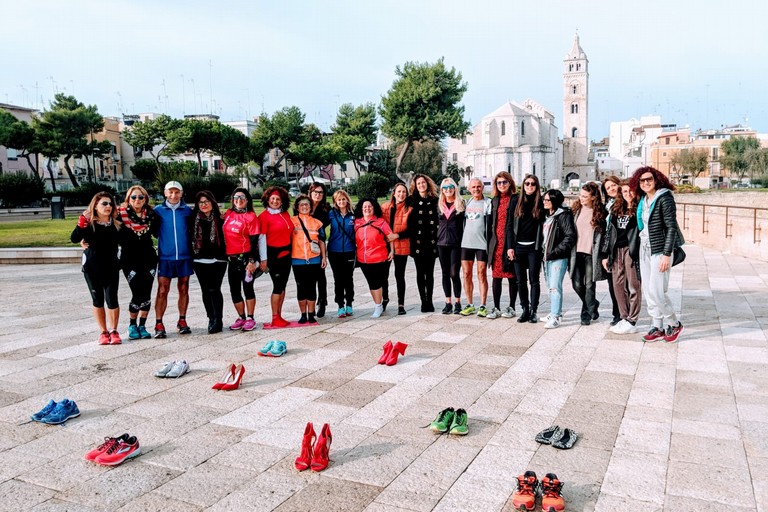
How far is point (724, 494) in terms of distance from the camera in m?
3.19

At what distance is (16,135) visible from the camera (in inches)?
1695

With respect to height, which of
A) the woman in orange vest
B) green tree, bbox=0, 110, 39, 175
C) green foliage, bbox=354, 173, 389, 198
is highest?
green tree, bbox=0, 110, 39, 175

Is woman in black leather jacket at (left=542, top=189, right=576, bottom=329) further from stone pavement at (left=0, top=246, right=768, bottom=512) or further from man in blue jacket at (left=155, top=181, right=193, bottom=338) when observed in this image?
man in blue jacket at (left=155, top=181, right=193, bottom=338)

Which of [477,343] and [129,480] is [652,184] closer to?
[477,343]

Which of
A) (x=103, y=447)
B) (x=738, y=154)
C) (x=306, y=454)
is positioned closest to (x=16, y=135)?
(x=103, y=447)

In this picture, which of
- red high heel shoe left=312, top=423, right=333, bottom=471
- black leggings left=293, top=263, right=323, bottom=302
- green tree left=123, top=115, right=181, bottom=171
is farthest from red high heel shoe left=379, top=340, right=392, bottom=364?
green tree left=123, top=115, right=181, bottom=171

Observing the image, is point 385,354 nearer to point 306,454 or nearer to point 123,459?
point 306,454

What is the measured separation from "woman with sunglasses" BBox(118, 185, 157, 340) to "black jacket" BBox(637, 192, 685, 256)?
5175 mm

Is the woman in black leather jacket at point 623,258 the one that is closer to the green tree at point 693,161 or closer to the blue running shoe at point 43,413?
the blue running shoe at point 43,413

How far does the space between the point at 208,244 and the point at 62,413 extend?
2.83m

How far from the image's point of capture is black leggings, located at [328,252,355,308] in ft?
25.8

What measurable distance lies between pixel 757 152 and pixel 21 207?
235 feet

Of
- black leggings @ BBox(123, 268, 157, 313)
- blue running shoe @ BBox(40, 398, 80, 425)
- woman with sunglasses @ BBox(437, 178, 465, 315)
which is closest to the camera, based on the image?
blue running shoe @ BBox(40, 398, 80, 425)

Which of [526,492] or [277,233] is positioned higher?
[277,233]
